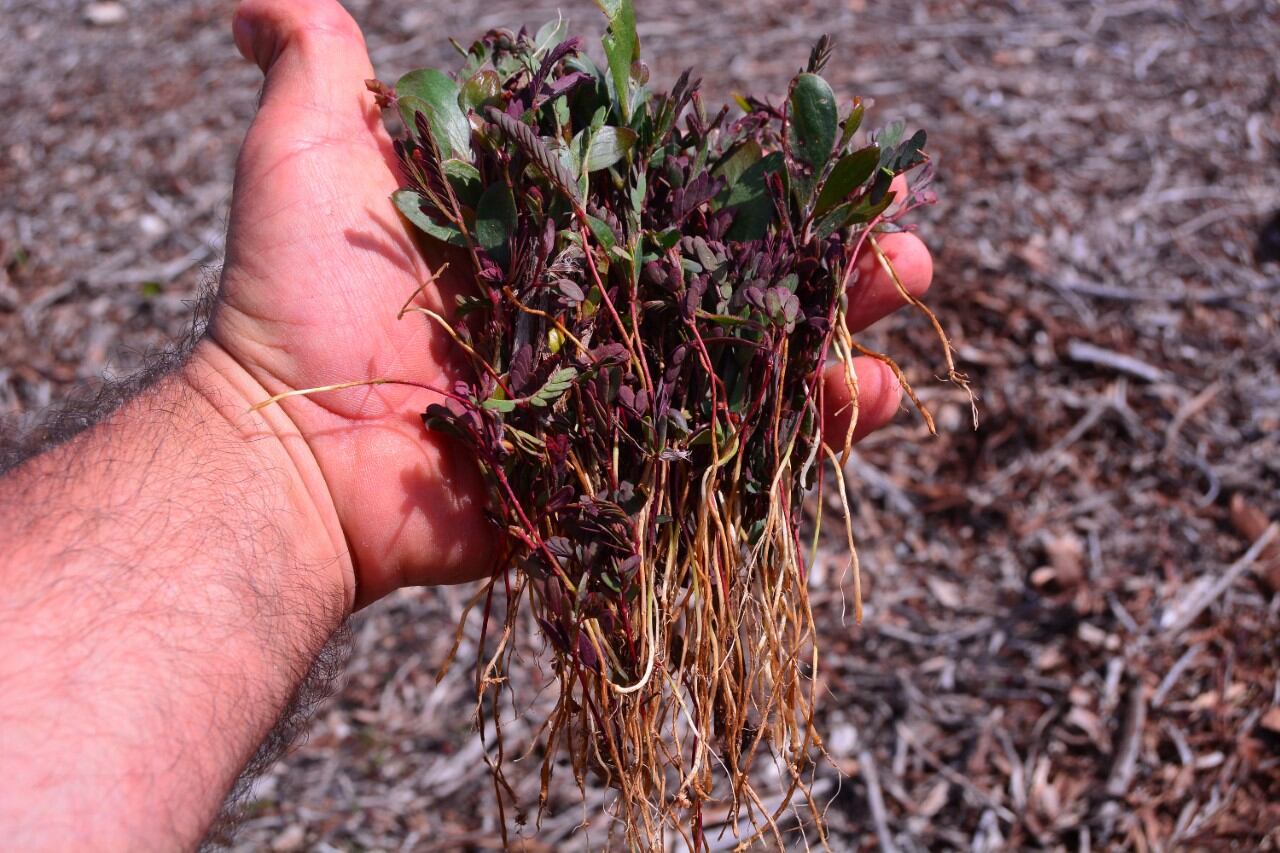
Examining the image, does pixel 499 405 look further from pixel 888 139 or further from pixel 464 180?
pixel 888 139

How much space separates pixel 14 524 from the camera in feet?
4.81

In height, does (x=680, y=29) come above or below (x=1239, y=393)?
above

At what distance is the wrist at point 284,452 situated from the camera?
5.31 ft

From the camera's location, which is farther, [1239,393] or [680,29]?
[680,29]

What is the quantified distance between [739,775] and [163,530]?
0.97 m

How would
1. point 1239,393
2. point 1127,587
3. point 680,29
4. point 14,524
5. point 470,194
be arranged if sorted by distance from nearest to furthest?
point 14,524 < point 470,194 < point 1127,587 < point 1239,393 < point 680,29

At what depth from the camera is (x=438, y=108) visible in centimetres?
156

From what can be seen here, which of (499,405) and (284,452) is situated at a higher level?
(499,405)

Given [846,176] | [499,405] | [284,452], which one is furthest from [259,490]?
[846,176]

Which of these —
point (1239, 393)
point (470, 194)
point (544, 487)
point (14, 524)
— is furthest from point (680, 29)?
point (14, 524)

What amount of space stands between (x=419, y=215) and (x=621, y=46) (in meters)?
0.43

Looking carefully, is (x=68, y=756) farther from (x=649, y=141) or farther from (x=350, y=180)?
(x=649, y=141)

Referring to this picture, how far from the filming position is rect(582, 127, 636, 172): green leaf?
1.51 meters

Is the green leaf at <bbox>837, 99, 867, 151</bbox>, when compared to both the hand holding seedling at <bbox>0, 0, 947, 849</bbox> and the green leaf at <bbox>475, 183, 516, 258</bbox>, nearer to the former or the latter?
the hand holding seedling at <bbox>0, 0, 947, 849</bbox>
